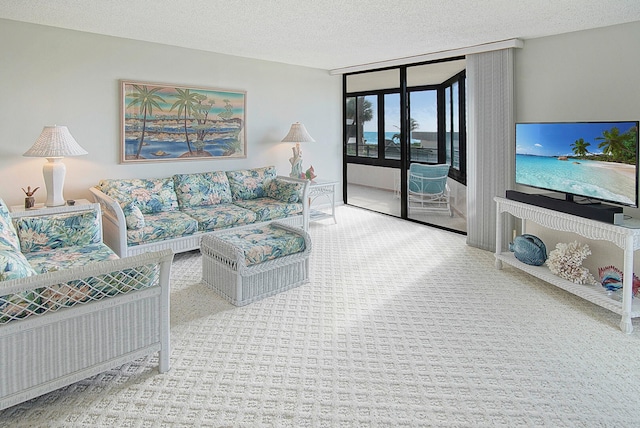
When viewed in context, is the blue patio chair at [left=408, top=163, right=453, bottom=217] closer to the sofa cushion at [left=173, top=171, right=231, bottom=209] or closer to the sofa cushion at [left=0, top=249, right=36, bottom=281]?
the sofa cushion at [left=173, top=171, right=231, bottom=209]

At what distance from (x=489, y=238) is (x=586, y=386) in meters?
2.62

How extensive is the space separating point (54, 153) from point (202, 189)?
1.55 metres

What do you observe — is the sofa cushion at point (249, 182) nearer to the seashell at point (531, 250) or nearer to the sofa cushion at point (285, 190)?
the sofa cushion at point (285, 190)

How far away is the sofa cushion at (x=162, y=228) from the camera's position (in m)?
3.92

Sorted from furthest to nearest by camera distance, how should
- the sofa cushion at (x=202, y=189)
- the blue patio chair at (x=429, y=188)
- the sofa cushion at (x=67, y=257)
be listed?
the blue patio chair at (x=429, y=188) → the sofa cushion at (x=202, y=189) → the sofa cushion at (x=67, y=257)

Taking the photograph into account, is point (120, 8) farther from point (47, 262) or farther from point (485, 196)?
point (485, 196)

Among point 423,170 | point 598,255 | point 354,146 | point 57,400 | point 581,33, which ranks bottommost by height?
point 57,400

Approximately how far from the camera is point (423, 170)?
591 centimetres

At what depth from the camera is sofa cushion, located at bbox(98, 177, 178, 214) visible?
13.8ft

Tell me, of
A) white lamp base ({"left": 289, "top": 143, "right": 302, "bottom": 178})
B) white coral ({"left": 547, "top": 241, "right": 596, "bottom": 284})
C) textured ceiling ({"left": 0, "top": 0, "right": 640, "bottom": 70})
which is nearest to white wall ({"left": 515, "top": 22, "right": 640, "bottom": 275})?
textured ceiling ({"left": 0, "top": 0, "right": 640, "bottom": 70})

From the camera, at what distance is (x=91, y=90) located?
429 centimetres

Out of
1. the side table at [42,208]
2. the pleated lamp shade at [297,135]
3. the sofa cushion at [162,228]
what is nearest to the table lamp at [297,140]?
the pleated lamp shade at [297,135]

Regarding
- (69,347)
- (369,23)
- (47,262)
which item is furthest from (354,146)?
(69,347)

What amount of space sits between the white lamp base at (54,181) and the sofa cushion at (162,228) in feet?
2.29
